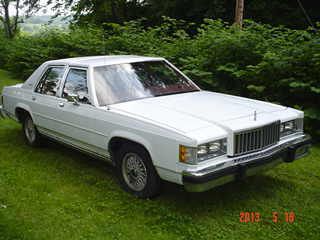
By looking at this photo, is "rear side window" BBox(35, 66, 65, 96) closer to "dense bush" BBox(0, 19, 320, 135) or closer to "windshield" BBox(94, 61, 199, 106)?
"windshield" BBox(94, 61, 199, 106)

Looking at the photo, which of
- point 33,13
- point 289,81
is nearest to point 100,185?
point 289,81

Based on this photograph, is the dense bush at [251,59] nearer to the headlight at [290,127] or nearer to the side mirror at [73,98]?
the headlight at [290,127]

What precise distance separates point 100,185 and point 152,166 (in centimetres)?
113

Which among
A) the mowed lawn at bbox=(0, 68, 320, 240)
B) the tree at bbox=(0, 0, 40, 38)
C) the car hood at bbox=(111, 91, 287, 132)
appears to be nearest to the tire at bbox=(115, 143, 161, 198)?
the mowed lawn at bbox=(0, 68, 320, 240)

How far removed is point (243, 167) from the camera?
13.5ft

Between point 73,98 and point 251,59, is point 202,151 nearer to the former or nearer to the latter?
point 73,98

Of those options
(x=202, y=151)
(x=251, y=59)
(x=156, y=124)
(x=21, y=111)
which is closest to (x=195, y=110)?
(x=156, y=124)

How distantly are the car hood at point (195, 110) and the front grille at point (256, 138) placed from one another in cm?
12

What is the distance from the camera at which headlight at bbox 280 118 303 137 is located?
4.81 metres

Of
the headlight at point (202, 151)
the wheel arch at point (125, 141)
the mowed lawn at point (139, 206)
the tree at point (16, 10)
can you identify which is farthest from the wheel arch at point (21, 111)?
the tree at point (16, 10)

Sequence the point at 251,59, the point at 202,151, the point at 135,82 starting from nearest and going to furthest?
the point at 202,151
the point at 135,82
the point at 251,59

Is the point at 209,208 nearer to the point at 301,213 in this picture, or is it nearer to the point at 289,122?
the point at 301,213

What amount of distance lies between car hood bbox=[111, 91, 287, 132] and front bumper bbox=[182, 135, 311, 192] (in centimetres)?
38

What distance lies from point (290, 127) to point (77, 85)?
2.80m
